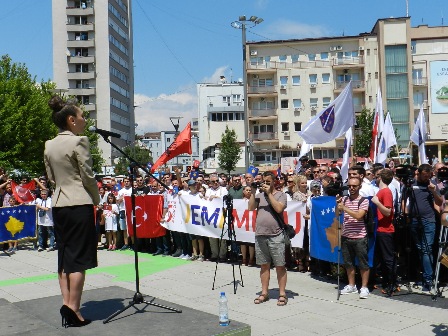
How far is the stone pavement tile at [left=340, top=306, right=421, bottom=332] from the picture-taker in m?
6.83

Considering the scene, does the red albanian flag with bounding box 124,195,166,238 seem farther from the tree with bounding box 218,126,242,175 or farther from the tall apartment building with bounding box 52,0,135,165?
the tall apartment building with bounding box 52,0,135,165

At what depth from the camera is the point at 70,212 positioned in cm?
575

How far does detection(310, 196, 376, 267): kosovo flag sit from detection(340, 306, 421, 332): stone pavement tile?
164 centimetres

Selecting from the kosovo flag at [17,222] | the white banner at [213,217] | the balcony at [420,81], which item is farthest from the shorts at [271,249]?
the balcony at [420,81]

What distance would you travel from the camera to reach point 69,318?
229 inches

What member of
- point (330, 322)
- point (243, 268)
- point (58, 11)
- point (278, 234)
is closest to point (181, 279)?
point (243, 268)

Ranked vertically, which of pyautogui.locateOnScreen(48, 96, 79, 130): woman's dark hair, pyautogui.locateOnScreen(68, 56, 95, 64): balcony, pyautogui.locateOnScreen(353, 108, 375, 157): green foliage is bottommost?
pyautogui.locateOnScreen(48, 96, 79, 130): woman's dark hair

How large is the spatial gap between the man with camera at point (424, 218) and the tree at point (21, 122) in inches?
1223

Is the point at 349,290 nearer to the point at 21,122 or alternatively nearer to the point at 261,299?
the point at 261,299

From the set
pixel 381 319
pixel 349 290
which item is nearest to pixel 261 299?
pixel 349 290

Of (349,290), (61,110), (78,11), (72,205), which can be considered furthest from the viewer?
(78,11)

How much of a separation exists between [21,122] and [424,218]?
114 feet

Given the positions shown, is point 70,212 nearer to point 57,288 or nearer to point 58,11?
point 57,288

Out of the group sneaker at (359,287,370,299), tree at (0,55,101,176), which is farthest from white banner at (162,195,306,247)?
tree at (0,55,101,176)
